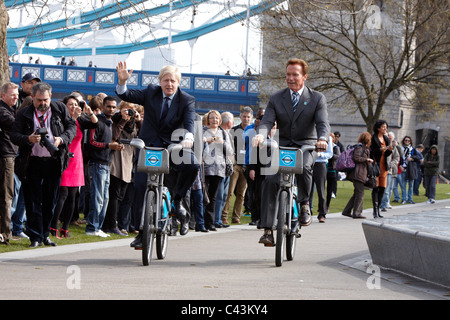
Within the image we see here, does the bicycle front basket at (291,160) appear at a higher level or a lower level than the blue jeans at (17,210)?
higher

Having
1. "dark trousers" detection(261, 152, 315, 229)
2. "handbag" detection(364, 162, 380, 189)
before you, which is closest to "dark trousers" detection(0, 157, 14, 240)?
"dark trousers" detection(261, 152, 315, 229)

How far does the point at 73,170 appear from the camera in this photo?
405 inches

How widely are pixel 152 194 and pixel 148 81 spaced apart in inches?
1636

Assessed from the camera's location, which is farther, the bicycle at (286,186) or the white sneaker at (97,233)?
the white sneaker at (97,233)

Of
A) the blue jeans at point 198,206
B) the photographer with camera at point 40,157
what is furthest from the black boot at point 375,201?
the photographer with camera at point 40,157

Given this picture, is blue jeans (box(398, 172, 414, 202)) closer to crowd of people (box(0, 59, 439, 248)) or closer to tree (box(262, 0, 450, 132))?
tree (box(262, 0, 450, 132))

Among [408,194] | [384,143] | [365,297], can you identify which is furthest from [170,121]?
[408,194]

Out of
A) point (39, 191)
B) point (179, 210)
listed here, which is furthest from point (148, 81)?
point (179, 210)

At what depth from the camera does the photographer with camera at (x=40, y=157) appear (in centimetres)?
893

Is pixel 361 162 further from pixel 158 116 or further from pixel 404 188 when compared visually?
pixel 158 116

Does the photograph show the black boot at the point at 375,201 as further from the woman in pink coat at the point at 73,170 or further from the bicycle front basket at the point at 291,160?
the bicycle front basket at the point at 291,160

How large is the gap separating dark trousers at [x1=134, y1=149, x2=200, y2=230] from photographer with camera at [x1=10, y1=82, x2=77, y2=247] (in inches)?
46.7

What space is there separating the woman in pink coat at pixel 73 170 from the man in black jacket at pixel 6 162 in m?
0.94

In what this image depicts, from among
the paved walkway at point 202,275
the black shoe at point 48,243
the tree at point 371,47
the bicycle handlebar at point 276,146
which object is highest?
the tree at point 371,47
